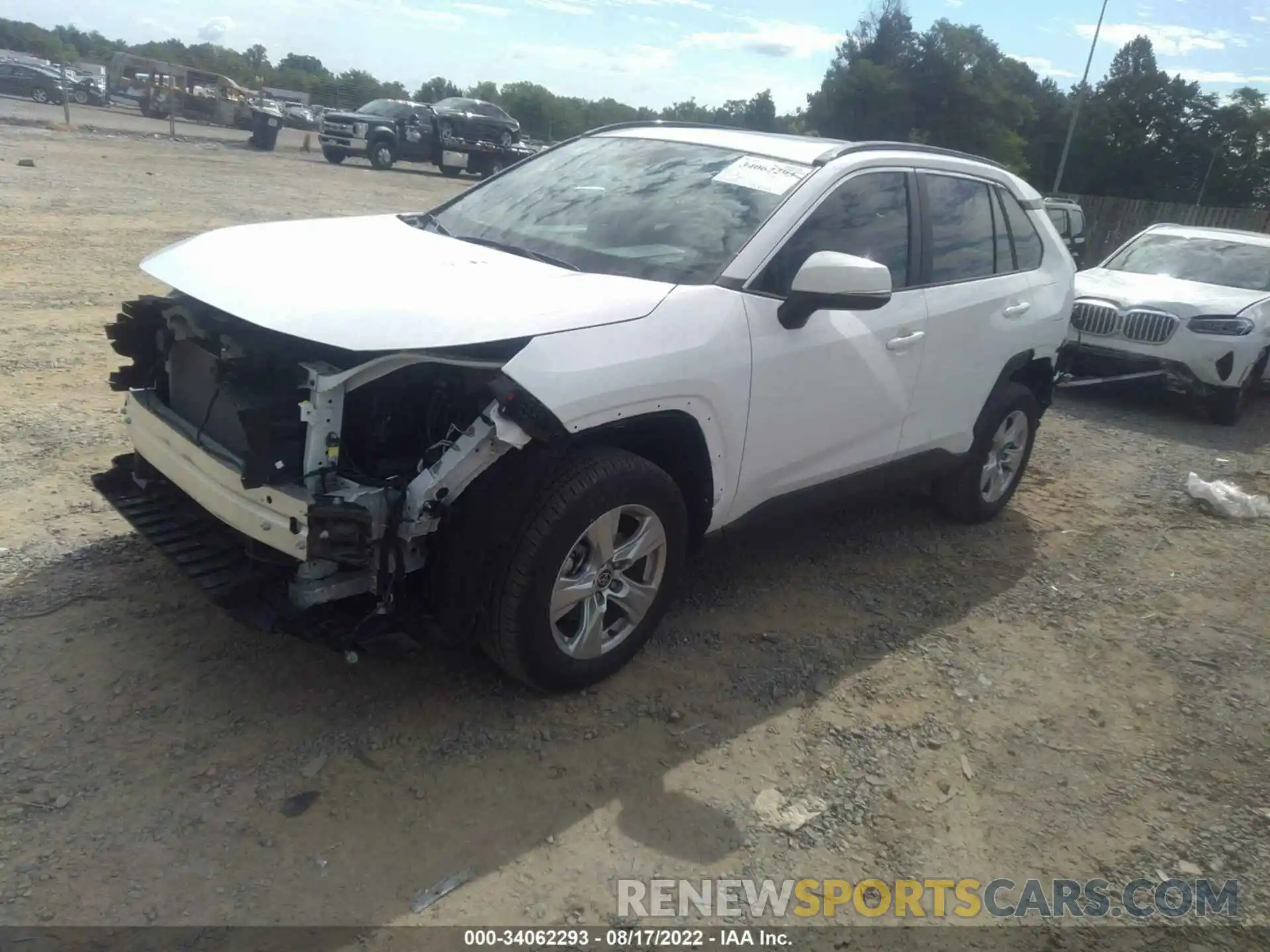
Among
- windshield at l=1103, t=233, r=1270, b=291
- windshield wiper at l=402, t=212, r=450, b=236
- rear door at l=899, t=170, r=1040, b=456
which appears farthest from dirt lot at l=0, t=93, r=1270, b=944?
windshield at l=1103, t=233, r=1270, b=291

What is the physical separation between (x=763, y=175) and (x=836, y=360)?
0.81 meters

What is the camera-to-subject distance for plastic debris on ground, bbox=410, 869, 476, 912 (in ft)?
8.18

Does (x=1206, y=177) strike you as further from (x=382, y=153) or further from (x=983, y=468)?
(x=983, y=468)

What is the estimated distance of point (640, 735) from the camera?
3256 millimetres

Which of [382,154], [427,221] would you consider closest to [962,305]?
[427,221]

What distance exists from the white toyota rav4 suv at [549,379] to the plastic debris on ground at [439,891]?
70 centimetres

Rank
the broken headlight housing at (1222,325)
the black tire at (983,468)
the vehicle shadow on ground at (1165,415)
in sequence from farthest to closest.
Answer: the broken headlight housing at (1222,325)
the vehicle shadow on ground at (1165,415)
the black tire at (983,468)

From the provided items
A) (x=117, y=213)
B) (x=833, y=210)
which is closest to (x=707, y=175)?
(x=833, y=210)

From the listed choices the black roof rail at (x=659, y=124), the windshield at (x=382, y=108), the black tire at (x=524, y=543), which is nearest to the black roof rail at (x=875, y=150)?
the black roof rail at (x=659, y=124)

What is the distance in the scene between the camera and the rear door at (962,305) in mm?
4391

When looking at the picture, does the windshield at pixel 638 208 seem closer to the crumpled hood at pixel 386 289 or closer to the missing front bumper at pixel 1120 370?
the crumpled hood at pixel 386 289

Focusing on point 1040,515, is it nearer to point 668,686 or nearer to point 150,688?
point 668,686

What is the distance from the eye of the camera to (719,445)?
11.3ft

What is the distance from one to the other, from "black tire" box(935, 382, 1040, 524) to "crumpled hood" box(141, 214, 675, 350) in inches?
96.3
